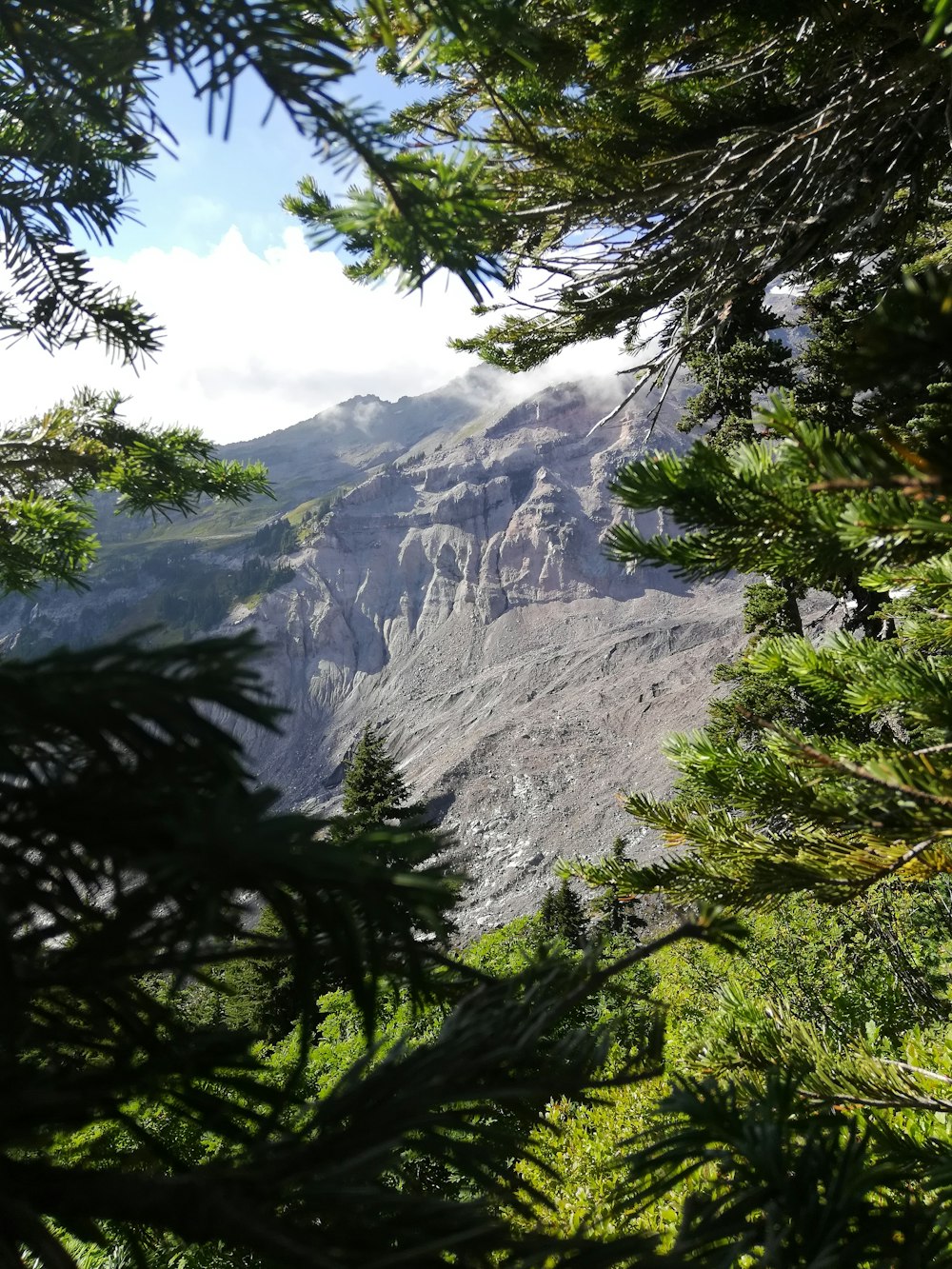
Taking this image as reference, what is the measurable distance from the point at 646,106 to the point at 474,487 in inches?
5348

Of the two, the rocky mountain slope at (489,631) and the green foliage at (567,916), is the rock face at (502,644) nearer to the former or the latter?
the rocky mountain slope at (489,631)

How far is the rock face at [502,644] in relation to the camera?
243ft

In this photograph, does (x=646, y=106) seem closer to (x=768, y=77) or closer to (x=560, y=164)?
(x=560, y=164)

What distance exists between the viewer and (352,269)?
13.9 feet

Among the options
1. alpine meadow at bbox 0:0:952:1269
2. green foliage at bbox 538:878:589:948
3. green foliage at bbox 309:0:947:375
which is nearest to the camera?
alpine meadow at bbox 0:0:952:1269

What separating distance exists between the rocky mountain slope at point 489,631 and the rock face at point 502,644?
32 centimetres

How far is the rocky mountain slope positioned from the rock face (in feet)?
1.03

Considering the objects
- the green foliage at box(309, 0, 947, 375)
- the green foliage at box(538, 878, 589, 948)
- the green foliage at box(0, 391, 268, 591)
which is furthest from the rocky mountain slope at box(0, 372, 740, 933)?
the green foliage at box(309, 0, 947, 375)

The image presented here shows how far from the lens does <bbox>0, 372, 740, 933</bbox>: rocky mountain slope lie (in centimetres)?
7506

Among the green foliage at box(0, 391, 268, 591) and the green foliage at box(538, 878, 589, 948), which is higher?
the green foliage at box(0, 391, 268, 591)

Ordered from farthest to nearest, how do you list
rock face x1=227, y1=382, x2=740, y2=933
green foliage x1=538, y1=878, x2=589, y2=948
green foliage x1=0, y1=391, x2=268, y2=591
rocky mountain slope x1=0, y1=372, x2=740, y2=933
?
rocky mountain slope x1=0, y1=372, x2=740, y2=933 < rock face x1=227, y1=382, x2=740, y2=933 < green foliage x1=538, y1=878, x2=589, y2=948 < green foliage x1=0, y1=391, x2=268, y2=591

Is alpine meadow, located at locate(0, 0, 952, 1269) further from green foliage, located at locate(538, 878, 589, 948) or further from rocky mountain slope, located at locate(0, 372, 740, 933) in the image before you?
rocky mountain slope, located at locate(0, 372, 740, 933)

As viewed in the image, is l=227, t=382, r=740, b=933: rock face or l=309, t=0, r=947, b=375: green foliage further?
l=227, t=382, r=740, b=933: rock face

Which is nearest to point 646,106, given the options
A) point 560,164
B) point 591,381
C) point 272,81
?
point 560,164
